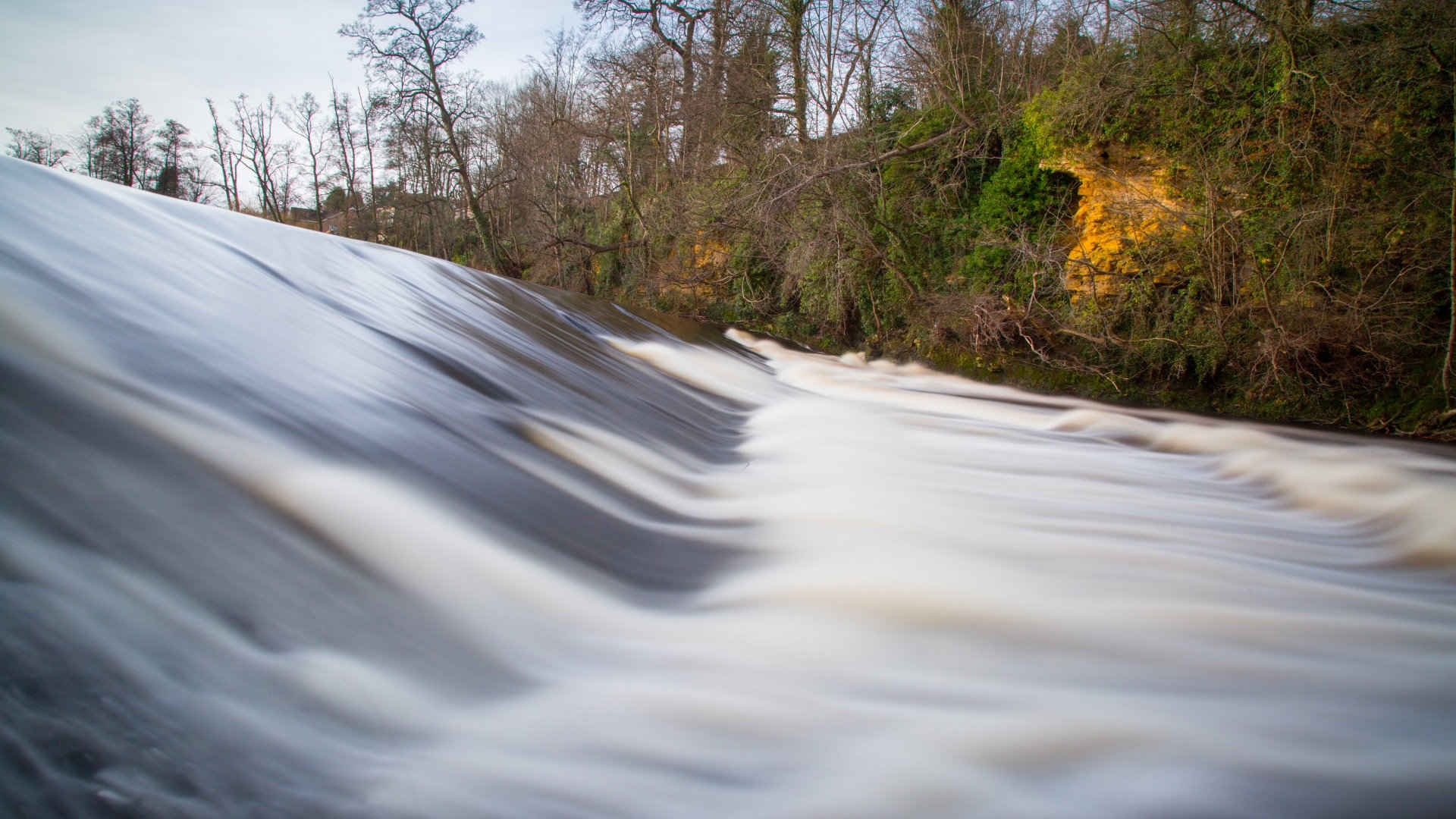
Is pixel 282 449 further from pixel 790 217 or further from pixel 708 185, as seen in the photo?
pixel 708 185

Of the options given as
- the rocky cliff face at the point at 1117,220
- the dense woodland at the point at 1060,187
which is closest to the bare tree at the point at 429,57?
the dense woodland at the point at 1060,187

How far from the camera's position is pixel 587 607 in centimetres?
207

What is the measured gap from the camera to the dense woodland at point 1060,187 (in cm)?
620

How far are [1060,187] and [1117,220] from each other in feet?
5.42

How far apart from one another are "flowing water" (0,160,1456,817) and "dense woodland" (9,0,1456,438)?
125 inches

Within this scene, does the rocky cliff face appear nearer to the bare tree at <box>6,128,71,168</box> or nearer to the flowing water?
the flowing water

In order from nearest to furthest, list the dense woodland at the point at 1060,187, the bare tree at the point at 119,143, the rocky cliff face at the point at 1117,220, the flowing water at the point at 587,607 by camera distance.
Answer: the flowing water at the point at 587,607, the dense woodland at the point at 1060,187, the rocky cliff face at the point at 1117,220, the bare tree at the point at 119,143

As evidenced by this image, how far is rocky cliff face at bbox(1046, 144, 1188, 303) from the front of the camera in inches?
300

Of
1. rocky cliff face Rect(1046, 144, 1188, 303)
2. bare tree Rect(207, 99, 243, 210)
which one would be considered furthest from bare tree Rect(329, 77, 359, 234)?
rocky cliff face Rect(1046, 144, 1188, 303)

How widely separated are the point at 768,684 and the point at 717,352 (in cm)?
763

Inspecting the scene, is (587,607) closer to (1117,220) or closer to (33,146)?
(1117,220)

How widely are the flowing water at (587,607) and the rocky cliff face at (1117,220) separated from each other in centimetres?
423

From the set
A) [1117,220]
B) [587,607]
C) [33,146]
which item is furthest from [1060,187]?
[33,146]

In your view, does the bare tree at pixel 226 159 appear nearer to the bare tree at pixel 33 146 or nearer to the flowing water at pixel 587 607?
the bare tree at pixel 33 146
